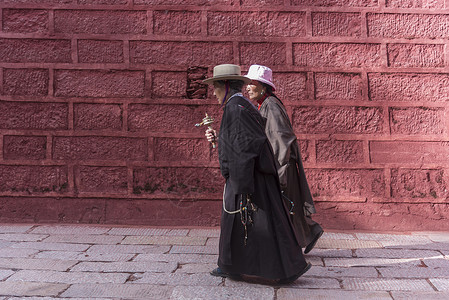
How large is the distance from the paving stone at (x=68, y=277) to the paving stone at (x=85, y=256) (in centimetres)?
53

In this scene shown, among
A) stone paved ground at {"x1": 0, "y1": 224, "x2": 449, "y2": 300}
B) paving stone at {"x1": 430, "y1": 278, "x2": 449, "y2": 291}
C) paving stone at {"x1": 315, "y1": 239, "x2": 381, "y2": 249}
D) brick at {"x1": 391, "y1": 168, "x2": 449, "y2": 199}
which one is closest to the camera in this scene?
stone paved ground at {"x1": 0, "y1": 224, "x2": 449, "y2": 300}

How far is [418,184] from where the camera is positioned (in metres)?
6.31

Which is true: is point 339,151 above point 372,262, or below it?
above

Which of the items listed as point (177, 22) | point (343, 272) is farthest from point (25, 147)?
point (343, 272)

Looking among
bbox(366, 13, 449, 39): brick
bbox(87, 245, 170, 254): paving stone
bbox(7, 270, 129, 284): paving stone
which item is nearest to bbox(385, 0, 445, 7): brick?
bbox(366, 13, 449, 39): brick

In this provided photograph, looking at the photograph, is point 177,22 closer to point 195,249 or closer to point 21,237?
point 195,249

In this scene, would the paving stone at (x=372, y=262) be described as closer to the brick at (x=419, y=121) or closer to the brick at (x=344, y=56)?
the brick at (x=419, y=121)

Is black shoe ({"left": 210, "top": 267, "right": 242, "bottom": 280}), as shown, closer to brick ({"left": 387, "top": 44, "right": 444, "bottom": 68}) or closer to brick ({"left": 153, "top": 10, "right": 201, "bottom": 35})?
brick ({"left": 153, "top": 10, "right": 201, "bottom": 35})

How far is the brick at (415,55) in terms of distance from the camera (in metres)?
6.45

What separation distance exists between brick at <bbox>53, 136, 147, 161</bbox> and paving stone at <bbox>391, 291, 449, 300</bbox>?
387cm

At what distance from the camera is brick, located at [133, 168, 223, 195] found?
21.0 ft

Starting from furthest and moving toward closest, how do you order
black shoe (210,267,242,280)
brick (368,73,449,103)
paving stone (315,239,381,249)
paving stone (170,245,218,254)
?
brick (368,73,449,103) → paving stone (315,239,381,249) → paving stone (170,245,218,254) → black shoe (210,267,242,280)

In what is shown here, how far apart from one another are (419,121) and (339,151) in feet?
3.82

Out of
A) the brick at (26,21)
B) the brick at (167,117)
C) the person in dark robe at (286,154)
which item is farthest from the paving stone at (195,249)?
the brick at (26,21)
